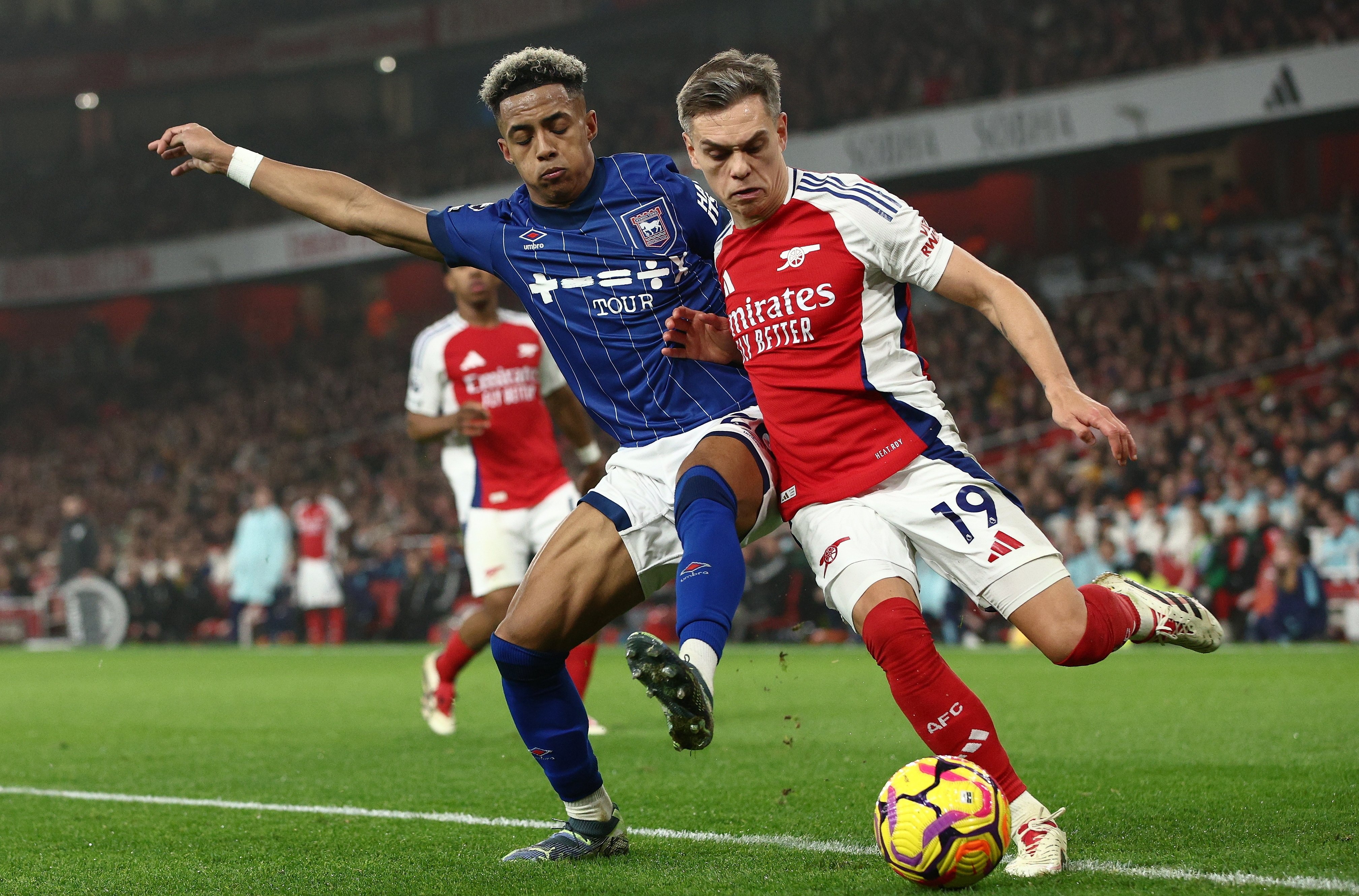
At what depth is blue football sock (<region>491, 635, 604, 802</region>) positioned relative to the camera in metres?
4.29

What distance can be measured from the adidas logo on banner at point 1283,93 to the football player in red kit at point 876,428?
18662mm

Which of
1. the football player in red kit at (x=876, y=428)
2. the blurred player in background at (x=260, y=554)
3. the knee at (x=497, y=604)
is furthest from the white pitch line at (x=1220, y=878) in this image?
the blurred player in background at (x=260, y=554)

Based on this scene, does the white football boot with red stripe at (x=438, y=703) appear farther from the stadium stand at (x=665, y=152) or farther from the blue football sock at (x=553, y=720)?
the stadium stand at (x=665, y=152)

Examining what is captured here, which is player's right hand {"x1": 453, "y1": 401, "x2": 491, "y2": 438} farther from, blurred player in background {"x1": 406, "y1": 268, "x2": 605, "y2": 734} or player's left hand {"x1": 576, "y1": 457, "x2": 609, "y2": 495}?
player's left hand {"x1": 576, "y1": 457, "x2": 609, "y2": 495}

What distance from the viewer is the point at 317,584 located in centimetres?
1778

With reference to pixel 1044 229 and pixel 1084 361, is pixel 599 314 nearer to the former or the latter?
pixel 1084 361

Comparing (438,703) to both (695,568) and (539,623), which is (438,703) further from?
(695,568)

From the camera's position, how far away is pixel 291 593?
801 inches

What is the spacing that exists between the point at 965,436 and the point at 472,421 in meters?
12.9

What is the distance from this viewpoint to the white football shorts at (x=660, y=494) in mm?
4234

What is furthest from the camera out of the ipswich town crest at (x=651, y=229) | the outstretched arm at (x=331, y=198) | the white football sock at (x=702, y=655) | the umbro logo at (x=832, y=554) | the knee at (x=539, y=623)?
the outstretched arm at (x=331, y=198)

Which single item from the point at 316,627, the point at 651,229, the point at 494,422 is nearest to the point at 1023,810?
the point at 651,229

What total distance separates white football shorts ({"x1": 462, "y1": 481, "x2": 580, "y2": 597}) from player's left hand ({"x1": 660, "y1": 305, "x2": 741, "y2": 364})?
13.1 ft

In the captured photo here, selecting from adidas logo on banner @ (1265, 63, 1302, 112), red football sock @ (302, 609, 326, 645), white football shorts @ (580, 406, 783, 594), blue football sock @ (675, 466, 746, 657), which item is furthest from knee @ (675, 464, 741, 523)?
adidas logo on banner @ (1265, 63, 1302, 112)
